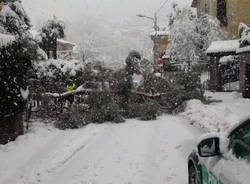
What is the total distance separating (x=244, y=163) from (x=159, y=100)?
1053cm

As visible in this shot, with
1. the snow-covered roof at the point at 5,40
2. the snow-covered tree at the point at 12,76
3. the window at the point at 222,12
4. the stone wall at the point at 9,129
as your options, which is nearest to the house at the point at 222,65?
the window at the point at 222,12

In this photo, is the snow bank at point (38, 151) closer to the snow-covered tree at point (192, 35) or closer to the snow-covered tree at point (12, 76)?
the snow-covered tree at point (12, 76)

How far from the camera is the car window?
198cm

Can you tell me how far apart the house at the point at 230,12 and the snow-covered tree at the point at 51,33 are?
15.3 m

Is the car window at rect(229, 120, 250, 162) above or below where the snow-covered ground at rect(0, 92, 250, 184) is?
above

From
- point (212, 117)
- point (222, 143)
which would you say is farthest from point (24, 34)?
point (222, 143)

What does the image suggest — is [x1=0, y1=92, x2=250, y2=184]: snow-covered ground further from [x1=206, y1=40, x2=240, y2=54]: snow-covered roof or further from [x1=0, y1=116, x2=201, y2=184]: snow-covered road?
[x1=206, y1=40, x2=240, y2=54]: snow-covered roof

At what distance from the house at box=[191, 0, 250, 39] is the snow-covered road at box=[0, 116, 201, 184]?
15.0 metres

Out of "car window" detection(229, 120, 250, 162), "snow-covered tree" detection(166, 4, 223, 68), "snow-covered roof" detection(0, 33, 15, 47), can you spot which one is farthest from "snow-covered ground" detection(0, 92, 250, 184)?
"snow-covered tree" detection(166, 4, 223, 68)

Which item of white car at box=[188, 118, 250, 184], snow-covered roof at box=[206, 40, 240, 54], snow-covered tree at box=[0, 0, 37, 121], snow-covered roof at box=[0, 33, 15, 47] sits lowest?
white car at box=[188, 118, 250, 184]

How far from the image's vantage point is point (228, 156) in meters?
2.13

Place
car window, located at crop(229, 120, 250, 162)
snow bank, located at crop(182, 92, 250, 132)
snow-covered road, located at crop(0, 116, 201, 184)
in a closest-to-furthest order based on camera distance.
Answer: car window, located at crop(229, 120, 250, 162) → snow-covered road, located at crop(0, 116, 201, 184) → snow bank, located at crop(182, 92, 250, 132)

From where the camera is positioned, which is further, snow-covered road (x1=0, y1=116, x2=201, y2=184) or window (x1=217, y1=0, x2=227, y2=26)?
window (x1=217, y1=0, x2=227, y2=26)

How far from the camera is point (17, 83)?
6.52 m
